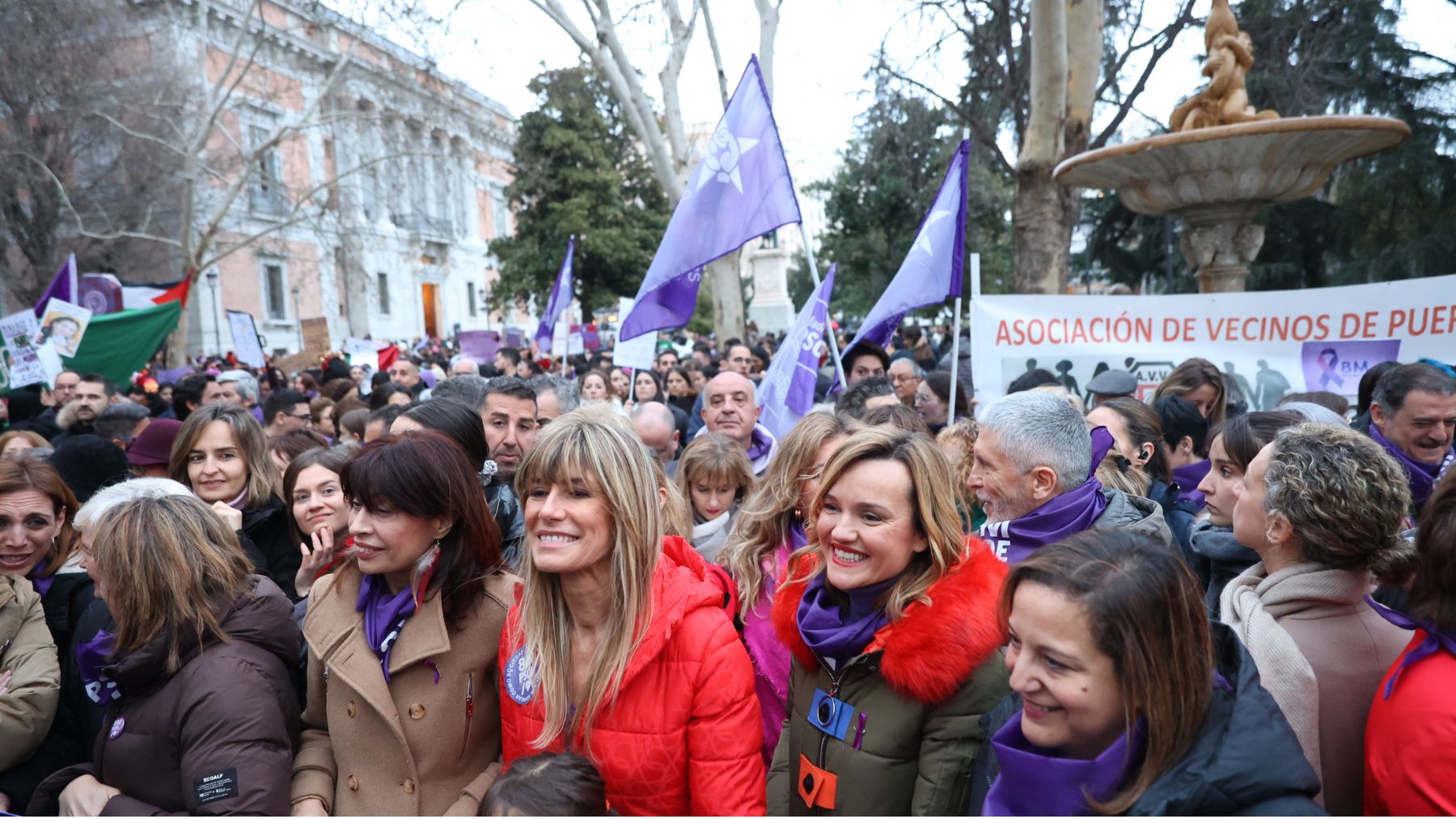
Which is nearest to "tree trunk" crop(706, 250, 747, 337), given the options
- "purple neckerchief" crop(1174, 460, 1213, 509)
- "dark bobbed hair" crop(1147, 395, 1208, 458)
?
"dark bobbed hair" crop(1147, 395, 1208, 458)

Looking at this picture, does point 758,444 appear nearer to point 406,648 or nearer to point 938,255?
point 938,255

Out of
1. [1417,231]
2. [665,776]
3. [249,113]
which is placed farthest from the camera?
[249,113]

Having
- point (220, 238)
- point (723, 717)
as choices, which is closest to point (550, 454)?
point (723, 717)

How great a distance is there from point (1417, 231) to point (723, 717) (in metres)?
16.3

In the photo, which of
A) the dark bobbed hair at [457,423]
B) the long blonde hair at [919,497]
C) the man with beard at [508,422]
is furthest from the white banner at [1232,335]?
the long blonde hair at [919,497]

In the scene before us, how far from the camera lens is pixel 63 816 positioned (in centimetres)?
222

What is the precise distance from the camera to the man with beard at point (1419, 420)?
3441mm

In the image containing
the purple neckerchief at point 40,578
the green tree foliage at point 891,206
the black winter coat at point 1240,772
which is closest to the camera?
the black winter coat at point 1240,772

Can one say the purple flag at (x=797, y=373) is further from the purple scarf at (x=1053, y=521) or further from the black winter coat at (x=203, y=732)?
the black winter coat at (x=203, y=732)

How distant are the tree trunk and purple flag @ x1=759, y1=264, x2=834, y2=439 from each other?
9.02 metres

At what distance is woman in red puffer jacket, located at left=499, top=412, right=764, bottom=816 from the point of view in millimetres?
1974

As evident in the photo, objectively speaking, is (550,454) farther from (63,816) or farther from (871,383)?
(871,383)

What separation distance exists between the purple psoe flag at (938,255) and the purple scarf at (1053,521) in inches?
111

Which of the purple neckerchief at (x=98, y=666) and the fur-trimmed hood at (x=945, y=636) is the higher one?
the fur-trimmed hood at (x=945, y=636)
